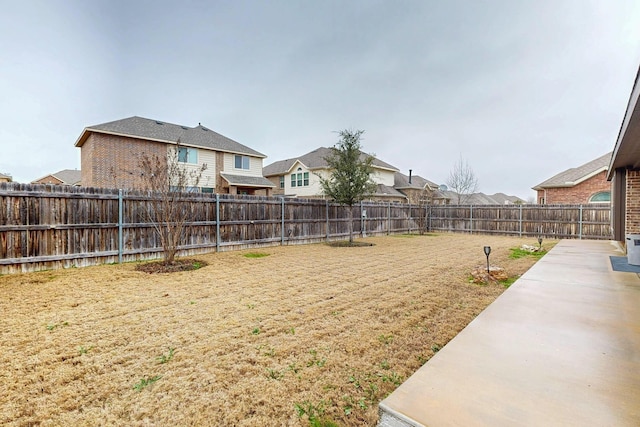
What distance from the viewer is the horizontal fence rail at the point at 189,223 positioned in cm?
632

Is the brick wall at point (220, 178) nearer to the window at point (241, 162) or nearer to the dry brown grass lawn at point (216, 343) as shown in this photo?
the window at point (241, 162)

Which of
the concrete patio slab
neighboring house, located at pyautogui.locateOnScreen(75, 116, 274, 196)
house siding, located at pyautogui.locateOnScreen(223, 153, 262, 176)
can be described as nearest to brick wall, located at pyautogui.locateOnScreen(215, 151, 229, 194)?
neighboring house, located at pyautogui.locateOnScreen(75, 116, 274, 196)

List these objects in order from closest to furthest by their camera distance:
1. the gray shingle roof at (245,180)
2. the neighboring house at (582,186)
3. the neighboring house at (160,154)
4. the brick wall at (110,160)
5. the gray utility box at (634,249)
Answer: the gray utility box at (634,249) → the brick wall at (110,160) → the neighboring house at (160,154) → the neighboring house at (582,186) → the gray shingle roof at (245,180)

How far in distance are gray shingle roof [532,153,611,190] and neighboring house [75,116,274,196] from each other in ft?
64.3

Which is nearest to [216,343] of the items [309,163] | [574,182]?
[574,182]

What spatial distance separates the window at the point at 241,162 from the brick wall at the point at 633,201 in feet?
64.6

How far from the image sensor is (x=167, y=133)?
18781mm

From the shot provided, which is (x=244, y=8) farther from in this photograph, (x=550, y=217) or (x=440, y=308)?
(x=550, y=217)

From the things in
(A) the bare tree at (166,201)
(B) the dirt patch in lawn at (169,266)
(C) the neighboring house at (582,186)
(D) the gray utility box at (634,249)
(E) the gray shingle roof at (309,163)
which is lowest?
(B) the dirt patch in lawn at (169,266)

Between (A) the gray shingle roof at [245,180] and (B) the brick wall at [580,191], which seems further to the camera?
(A) the gray shingle roof at [245,180]

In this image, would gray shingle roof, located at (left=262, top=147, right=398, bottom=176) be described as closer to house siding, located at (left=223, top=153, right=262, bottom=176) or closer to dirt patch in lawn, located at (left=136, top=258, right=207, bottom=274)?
house siding, located at (left=223, top=153, right=262, bottom=176)

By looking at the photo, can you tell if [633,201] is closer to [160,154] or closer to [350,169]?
[350,169]

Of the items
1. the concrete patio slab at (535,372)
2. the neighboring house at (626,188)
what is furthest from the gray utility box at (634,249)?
the concrete patio slab at (535,372)

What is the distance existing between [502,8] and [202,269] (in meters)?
13.4
